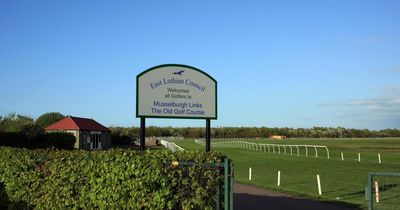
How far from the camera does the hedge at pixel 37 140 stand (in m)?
47.7

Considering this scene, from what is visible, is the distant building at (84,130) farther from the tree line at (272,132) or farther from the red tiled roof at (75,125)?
the tree line at (272,132)

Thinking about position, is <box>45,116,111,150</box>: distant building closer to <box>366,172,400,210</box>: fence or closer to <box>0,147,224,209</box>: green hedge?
<box>366,172,400,210</box>: fence

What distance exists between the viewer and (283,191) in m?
20.0

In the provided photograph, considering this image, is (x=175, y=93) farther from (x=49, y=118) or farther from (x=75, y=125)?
(x=49, y=118)

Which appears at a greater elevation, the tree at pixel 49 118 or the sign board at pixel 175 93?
the tree at pixel 49 118

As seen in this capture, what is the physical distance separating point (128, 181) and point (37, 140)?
155 feet

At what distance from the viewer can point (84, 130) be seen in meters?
72.2

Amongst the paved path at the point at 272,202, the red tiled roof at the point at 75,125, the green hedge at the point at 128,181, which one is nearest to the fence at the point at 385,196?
the paved path at the point at 272,202

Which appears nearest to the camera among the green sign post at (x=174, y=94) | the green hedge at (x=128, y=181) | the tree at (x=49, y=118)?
the green hedge at (x=128, y=181)

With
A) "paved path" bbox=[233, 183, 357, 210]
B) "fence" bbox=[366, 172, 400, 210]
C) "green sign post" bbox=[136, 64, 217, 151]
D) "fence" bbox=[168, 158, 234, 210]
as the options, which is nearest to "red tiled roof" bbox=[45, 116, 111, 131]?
"paved path" bbox=[233, 183, 357, 210]

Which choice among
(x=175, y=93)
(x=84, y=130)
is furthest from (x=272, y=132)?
(x=175, y=93)

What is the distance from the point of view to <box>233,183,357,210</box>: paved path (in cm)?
1489

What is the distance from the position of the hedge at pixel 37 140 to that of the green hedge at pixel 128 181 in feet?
117

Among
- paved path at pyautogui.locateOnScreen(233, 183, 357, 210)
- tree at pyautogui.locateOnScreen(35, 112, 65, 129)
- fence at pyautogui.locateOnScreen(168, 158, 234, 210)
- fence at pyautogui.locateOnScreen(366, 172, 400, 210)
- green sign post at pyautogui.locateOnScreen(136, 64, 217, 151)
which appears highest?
tree at pyautogui.locateOnScreen(35, 112, 65, 129)
